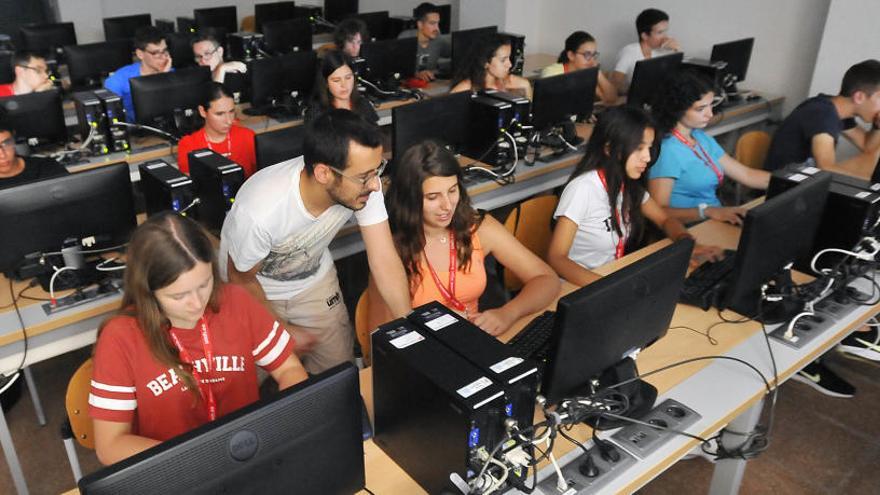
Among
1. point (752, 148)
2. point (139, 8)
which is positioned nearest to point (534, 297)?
point (752, 148)

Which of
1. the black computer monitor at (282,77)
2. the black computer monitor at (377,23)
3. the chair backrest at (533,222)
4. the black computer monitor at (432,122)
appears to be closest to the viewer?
the chair backrest at (533,222)

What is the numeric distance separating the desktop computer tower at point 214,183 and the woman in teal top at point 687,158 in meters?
1.72

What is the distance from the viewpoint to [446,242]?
6.95ft

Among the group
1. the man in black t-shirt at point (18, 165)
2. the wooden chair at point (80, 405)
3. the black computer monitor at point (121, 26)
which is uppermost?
the black computer monitor at point (121, 26)

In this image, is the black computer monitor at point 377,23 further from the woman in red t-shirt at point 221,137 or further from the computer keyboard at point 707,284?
the computer keyboard at point 707,284

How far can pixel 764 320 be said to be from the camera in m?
2.08

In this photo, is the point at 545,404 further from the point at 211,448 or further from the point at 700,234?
the point at 700,234

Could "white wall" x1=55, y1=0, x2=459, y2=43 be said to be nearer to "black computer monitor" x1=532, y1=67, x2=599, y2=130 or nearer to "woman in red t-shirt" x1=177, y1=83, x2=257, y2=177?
"black computer monitor" x1=532, y1=67, x2=599, y2=130

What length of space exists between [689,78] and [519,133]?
0.85 metres

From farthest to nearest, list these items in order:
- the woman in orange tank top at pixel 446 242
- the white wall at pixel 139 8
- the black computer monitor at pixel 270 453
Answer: the white wall at pixel 139 8 < the woman in orange tank top at pixel 446 242 < the black computer monitor at pixel 270 453

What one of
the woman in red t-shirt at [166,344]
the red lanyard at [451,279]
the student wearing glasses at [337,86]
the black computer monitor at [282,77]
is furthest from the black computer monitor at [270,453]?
the black computer monitor at [282,77]

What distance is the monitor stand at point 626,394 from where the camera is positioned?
1612mm

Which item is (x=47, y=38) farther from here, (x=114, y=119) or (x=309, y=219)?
(x=309, y=219)

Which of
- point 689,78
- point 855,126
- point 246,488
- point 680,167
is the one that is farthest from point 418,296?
point 855,126
